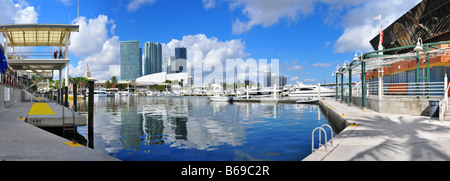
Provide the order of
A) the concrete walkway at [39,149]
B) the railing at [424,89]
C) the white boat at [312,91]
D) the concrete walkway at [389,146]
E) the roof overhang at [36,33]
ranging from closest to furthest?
the concrete walkway at [389,146]
the concrete walkway at [39,149]
the railing at [424,89]
the roof overhang at [36,33]
the white boat at [312,91]

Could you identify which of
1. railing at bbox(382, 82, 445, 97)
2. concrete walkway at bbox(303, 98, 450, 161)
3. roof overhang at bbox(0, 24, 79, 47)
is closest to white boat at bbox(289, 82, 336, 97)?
→ railing at bbox(382, 82, 445, 97)

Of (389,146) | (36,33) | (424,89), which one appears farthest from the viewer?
(36,33)

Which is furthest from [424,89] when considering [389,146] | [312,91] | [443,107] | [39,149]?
[312,91]

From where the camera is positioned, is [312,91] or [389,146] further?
[312,91]

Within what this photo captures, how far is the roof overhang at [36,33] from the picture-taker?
2770 cm

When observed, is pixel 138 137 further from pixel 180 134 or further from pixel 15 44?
pixel 15 44

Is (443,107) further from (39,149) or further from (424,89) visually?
(39,149)

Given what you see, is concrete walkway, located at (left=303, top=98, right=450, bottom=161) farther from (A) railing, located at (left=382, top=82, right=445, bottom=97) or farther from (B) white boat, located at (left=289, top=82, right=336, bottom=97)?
(B) white boat, located at (left=289, top=82, right=336, bottom=97)

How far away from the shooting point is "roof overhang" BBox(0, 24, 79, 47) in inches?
1091

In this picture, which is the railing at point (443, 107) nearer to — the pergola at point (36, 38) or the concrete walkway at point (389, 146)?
the concrete walkway at point (389, 146)

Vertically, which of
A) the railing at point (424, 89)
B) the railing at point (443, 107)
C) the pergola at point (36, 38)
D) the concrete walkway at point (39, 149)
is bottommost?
the concrete walkway at point (39, 149)

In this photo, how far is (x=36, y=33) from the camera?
3033cm

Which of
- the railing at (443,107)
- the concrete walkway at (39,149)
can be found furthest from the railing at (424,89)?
the concrete walkway at (39,149)
